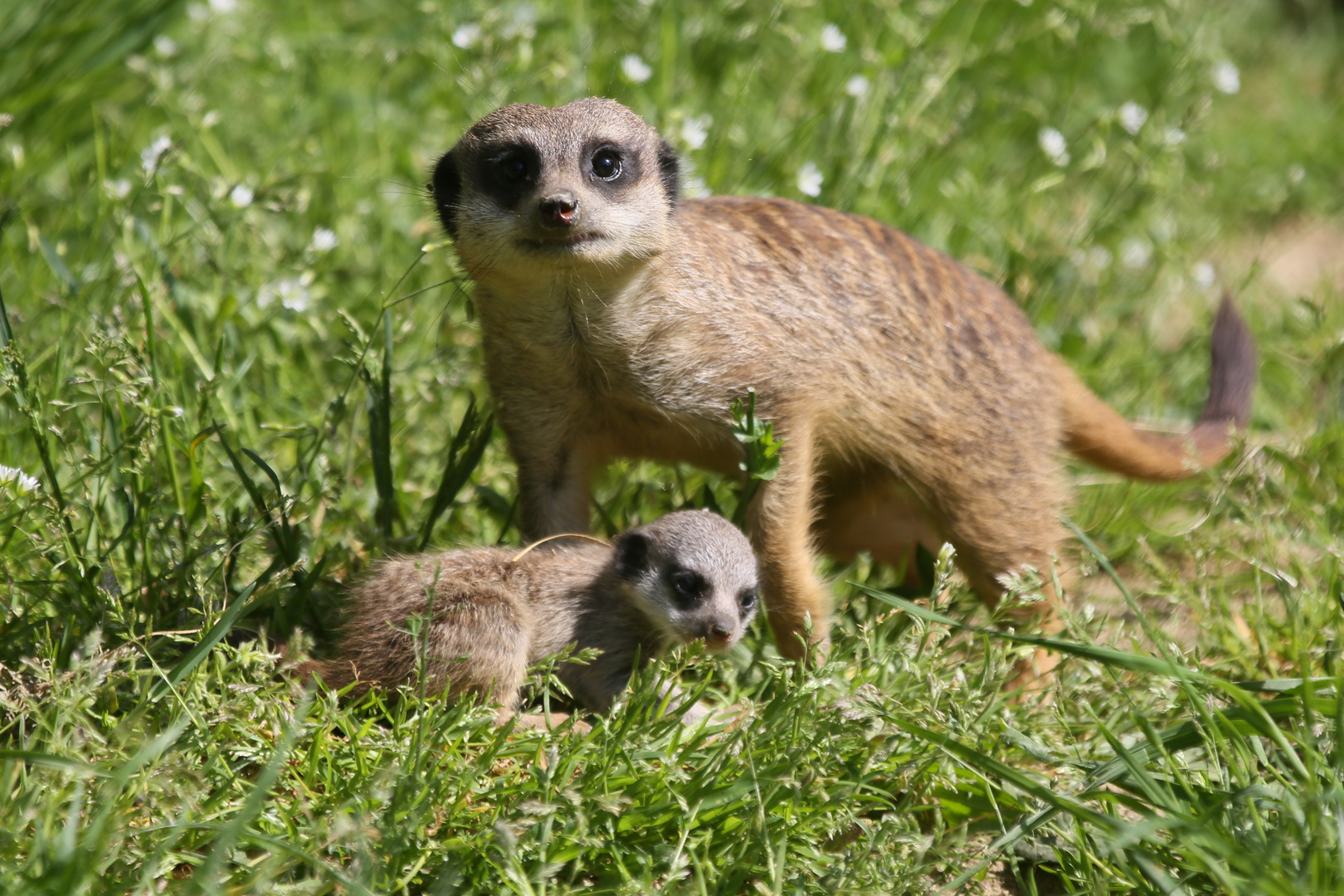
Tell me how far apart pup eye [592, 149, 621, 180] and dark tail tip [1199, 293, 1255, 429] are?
85.9 inches

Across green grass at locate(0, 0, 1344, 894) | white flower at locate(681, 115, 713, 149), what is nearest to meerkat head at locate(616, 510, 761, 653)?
green grass at locate(0, 0, 1344, 894)

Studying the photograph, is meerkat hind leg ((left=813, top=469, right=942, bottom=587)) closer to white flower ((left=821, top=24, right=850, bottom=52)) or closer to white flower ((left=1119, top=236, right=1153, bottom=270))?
white flower ((left=821, top=24, right=850, bottom=52))

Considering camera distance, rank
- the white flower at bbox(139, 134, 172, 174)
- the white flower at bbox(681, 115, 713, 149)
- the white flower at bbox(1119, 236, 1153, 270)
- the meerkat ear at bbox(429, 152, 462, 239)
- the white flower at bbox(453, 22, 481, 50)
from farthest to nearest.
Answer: the white flower at bbox(1119, 236, 1153, 270), the white flower at bbox(453, 22, 481, 50), the white flower at bbox(681, 115, 713, 149), the white flower at bbox(139, 134, 172, 174), the meerkat ear at bbox(429, 152, 462, 239)

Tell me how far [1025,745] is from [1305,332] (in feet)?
9.89

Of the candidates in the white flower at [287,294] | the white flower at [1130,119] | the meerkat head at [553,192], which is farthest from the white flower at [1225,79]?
the white flower at [287,294]

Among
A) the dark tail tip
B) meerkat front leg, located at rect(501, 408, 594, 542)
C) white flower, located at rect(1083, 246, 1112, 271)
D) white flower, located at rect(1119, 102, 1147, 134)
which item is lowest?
meerkat front leg, located at rect(501, 408, 594, 542)

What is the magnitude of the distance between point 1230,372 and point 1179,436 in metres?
0.27

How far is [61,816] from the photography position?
7.29 feet

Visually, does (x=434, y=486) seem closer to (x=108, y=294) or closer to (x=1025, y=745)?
(x=108, y=294)

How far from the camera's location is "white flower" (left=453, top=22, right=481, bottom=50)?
14.1 feet

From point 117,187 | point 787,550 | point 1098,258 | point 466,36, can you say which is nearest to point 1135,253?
point 1098,258

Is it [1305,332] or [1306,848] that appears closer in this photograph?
[1306,848]

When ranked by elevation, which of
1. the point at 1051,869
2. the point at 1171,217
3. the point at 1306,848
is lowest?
the point at 1051,869

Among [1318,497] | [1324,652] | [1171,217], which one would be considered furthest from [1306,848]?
[1171,217]
